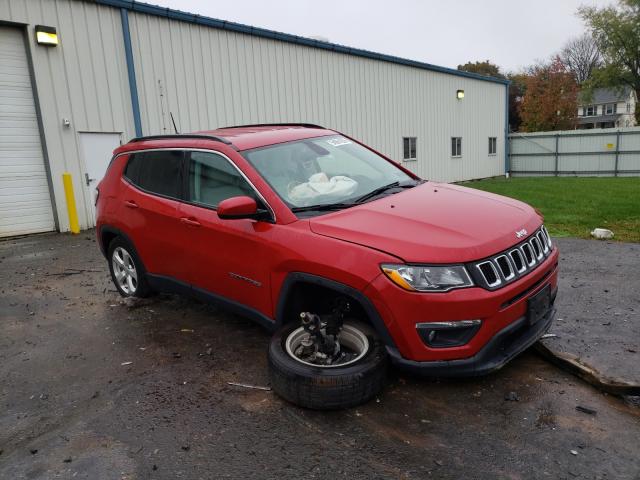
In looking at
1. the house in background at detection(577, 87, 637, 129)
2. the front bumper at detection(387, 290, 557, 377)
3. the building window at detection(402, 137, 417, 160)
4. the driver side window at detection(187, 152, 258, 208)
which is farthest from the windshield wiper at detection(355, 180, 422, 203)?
the house in background at detection(577, 87, 637, 129)

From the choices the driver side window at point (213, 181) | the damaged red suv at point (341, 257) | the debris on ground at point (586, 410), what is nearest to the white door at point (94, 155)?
the damaged red suv at point (341, 257)

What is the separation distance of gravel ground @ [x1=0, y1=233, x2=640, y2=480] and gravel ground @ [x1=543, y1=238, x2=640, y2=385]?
0.74 feet

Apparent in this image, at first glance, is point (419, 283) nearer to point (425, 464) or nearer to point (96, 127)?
point (425, 464)

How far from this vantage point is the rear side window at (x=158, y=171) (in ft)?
14.3

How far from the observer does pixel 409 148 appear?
768 inches

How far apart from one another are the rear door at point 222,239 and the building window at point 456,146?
64.0ft

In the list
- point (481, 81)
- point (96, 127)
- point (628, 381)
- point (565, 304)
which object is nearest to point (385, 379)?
point (628, 381)

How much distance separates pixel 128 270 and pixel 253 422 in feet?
9.67

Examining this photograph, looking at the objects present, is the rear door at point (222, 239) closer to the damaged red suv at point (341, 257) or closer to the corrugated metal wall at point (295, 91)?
the damaged red suv at point (341, 257)

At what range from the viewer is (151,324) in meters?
4.73

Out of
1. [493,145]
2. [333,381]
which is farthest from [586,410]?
[493,145]

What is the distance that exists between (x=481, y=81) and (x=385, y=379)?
76.4ft

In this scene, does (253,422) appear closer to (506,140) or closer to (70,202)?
(70,202)

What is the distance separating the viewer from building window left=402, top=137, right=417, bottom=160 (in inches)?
756
